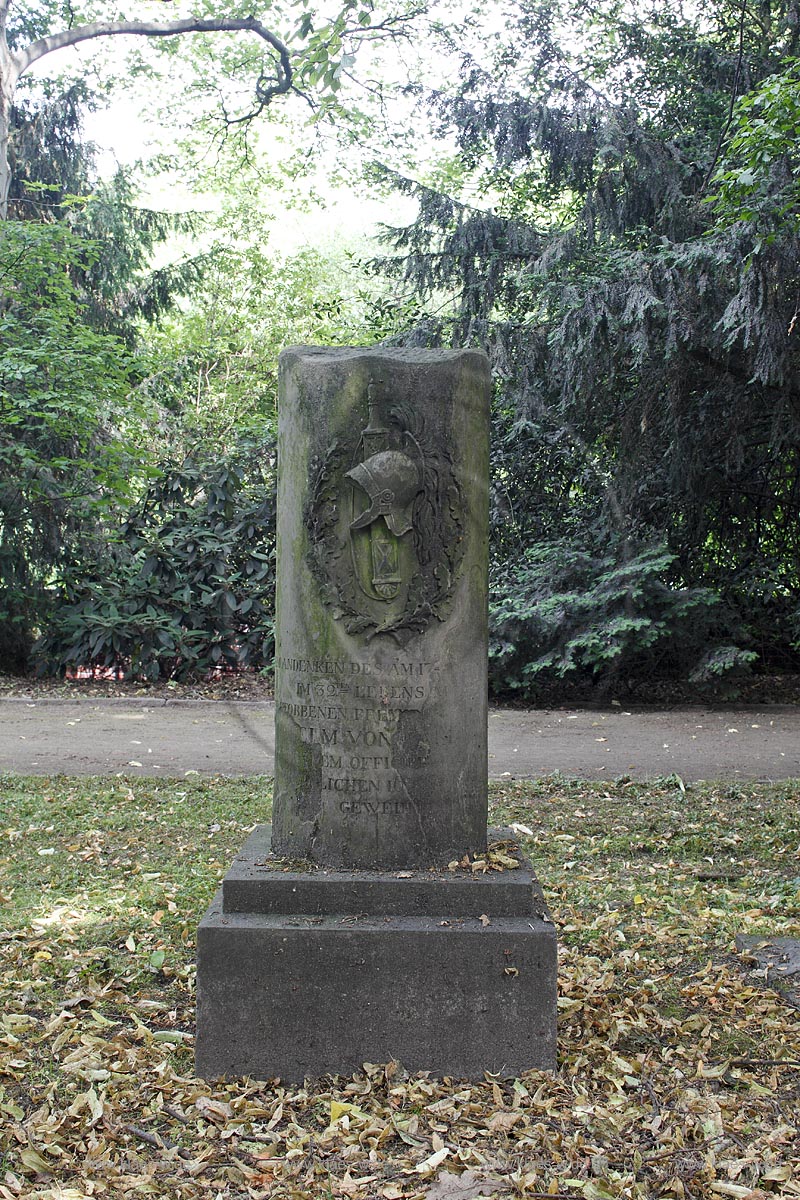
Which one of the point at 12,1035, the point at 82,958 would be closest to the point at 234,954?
the point at 12,1035

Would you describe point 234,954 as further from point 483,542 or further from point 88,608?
point 88,608

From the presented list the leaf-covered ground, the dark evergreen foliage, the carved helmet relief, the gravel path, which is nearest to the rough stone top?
the carved helmet relief

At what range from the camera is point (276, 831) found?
3891mm

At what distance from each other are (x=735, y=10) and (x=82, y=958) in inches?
467

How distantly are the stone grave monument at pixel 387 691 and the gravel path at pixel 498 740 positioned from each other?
14.6 ft

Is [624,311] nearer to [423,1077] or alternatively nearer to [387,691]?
[387,691]

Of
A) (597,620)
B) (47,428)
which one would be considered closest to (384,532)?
(597,620)

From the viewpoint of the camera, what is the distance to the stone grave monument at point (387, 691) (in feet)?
11.7

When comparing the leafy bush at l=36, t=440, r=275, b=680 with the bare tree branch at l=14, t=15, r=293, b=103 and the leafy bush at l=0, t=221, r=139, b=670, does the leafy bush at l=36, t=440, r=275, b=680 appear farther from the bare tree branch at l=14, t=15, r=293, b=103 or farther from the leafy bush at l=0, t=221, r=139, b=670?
the bare tree branch at l=14, t=15, r=293, b=103

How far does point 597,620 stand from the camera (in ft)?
37.0

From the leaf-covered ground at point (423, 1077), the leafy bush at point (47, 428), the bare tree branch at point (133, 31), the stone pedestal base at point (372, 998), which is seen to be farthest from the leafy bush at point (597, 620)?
the bare tree branch at point (133, 31)

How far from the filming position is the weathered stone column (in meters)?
3.77

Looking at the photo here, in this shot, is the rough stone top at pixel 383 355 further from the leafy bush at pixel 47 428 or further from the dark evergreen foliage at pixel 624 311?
the leafy bush at pixel 47 428

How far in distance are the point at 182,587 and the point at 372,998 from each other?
10700mm
